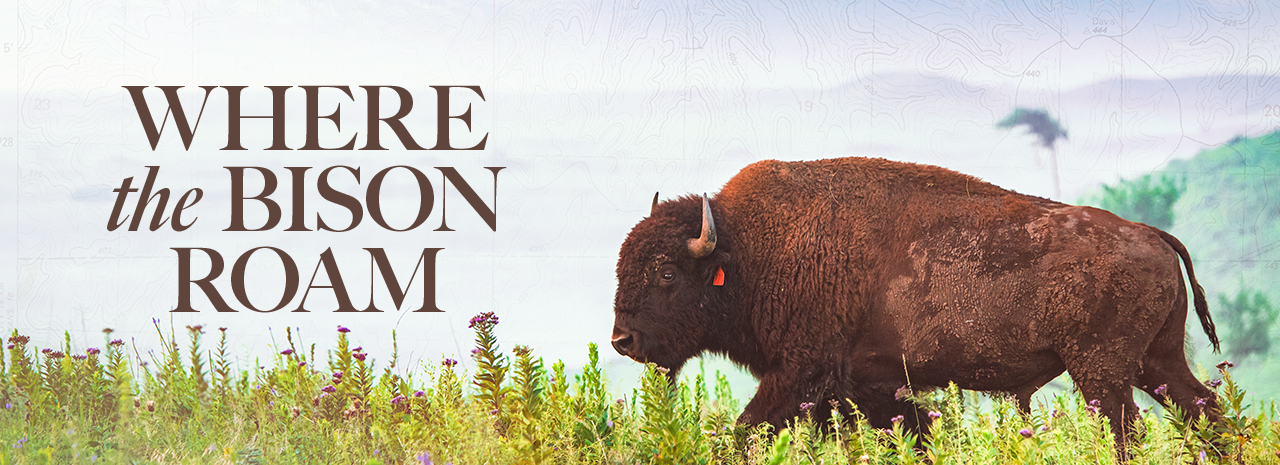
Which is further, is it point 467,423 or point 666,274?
point 666,274

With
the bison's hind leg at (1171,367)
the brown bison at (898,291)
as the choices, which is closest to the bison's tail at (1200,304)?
the brown bison at (898,291)

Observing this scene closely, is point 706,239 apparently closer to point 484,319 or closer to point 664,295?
point 664,295

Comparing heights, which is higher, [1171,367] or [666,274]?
[666,274]

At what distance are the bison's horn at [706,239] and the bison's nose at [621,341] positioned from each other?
2.11ft

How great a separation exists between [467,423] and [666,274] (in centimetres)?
213

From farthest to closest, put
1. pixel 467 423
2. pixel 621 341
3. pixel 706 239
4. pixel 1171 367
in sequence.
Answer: pixel 621 341 → pixel 706 239 → pixel 1171 367 → pixel 467 423

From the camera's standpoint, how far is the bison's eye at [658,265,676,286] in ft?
20.5

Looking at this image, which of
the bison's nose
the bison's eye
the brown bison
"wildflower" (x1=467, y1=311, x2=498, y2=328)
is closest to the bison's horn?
the brown bison

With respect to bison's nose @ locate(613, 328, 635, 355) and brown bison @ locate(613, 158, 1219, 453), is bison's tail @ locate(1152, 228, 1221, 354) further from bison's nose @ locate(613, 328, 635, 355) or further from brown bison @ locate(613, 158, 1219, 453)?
bison's nose @ locate(613, 328, 635, 355)

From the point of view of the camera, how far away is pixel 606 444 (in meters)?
4.73

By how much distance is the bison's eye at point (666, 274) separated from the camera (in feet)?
20.5

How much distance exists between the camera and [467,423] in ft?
14.5

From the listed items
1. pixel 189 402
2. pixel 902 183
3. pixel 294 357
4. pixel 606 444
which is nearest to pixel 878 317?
pixel 902 183

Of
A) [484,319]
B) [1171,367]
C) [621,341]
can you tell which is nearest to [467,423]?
[484,319]
